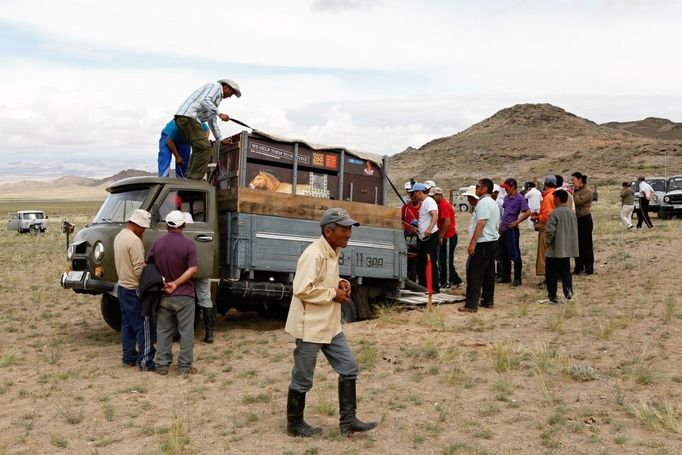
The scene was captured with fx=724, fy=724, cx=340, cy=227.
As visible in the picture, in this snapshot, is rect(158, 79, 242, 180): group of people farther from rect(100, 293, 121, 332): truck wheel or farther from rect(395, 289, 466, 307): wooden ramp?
rect(395, 289, 466, 307): wooden ramp

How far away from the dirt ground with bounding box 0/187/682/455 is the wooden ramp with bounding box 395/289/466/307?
13.0 inches

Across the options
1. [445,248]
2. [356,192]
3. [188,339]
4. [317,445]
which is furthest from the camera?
[445,248]

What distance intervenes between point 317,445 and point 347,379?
21.7 inches

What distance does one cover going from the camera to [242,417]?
633 centimetres

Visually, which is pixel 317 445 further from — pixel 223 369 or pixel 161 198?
pixel 161 198

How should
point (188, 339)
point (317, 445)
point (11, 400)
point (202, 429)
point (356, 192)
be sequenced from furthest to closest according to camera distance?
point (356, 192) → point (188, 339) → point (11, 400) → point (202, 429) → point (317, 445)

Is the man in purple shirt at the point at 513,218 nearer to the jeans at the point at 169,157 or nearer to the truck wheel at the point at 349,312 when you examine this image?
the truck wheel at the point at 349,312

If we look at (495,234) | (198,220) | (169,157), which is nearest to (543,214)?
Answer: (495,234)

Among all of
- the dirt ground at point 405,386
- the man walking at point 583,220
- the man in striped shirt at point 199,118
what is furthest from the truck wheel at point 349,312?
the man walking at point 583,220

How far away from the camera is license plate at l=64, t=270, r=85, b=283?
354 inches

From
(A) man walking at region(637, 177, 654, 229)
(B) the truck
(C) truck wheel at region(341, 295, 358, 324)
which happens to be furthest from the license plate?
(A) man walking at region(637, 177, 654, 229)

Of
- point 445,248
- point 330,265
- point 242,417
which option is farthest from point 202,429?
point 445,248

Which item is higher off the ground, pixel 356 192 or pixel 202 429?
pixel 356 192

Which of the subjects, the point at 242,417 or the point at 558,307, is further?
the point at 558,307
